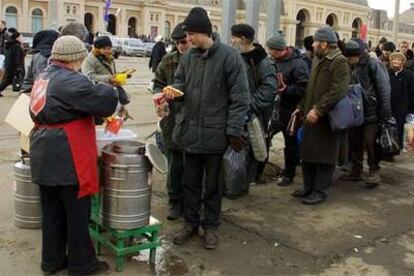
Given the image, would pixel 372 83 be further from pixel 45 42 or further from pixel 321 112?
pixel 45 42

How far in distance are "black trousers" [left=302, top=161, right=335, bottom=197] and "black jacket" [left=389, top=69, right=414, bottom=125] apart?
2.65 m

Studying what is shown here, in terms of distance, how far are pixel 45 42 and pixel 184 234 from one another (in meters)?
2.61

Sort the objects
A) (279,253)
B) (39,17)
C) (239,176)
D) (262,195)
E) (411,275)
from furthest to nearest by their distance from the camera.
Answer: (39,17) < (262,195) < (239,176) < (279,253) < (411,275)

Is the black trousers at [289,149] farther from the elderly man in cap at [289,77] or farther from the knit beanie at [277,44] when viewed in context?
the knit beanie at [277,44]

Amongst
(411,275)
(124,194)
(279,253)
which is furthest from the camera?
(279,253)

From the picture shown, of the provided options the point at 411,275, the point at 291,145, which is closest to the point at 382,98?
the point at 291,145

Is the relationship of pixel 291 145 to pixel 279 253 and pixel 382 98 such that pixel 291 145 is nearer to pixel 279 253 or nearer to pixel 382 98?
pixel 382 98

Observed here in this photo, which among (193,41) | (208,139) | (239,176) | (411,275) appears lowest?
(411,275)

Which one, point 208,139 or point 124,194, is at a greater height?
point 208,139

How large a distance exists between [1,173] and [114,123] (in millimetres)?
2876

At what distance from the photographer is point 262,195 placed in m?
6.59

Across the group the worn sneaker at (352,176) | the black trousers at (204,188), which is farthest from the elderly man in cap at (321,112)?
the black trousers at (204,188)

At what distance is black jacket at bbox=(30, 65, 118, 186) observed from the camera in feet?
12.8

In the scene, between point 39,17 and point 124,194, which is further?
point 39,17
